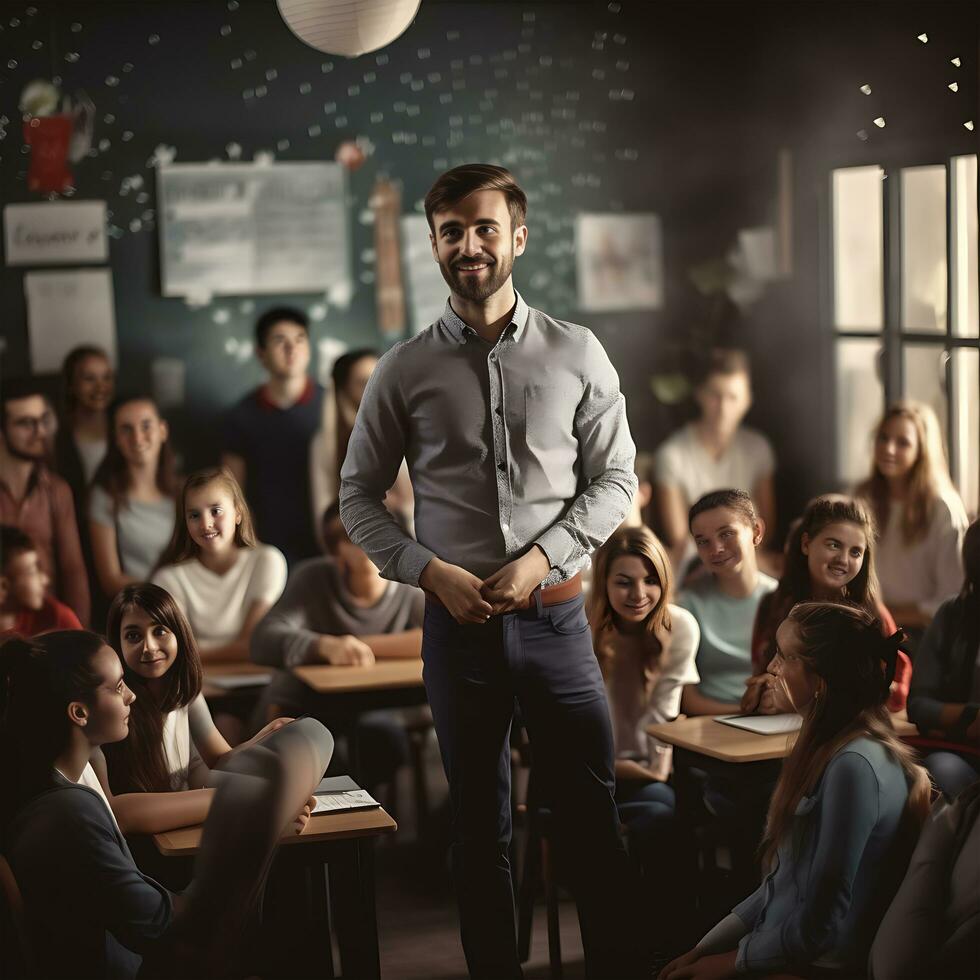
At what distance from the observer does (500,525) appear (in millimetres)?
2627

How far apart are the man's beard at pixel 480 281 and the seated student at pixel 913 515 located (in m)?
2.22

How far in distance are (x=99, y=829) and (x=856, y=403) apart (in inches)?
157

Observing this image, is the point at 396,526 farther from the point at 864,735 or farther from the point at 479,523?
the point at 864,735

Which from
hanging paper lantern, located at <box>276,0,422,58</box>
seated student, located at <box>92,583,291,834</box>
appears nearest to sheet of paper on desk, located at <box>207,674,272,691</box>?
seated student, located at <box>92,583,291,834</box>

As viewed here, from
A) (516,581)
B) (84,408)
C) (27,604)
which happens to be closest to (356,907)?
(516,581)

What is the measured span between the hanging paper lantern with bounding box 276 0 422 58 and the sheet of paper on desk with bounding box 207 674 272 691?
1.70 metres

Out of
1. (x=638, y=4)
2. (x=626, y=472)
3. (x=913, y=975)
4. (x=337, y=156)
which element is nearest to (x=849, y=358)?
→ (x=638, y=4)

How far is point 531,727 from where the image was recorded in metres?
2.68

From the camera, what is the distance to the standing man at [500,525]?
2615 mm

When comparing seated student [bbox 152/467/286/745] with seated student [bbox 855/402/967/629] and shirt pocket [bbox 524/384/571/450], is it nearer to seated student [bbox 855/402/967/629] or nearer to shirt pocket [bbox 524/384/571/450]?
shirt pocket [bbox 524/384/571/450]

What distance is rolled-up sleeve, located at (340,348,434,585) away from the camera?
2650mm

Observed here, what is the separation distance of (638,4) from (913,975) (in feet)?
14.6

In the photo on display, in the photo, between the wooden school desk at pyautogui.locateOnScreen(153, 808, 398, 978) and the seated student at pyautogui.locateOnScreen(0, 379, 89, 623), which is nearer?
the wooden school desk at pyautogui.locateOnScreen(153, 808, 398, 978)

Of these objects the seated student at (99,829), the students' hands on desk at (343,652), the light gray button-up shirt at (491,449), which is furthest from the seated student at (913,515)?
the seated student at (99,829)
